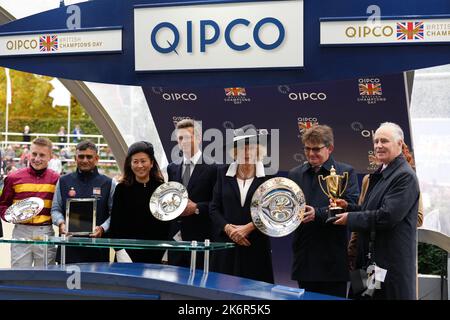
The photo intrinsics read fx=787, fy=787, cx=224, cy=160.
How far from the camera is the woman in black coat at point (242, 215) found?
572 cm

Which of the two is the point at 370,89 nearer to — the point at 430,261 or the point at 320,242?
the point at 320,242

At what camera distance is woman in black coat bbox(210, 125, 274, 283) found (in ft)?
18.8

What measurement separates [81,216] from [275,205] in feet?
4.59

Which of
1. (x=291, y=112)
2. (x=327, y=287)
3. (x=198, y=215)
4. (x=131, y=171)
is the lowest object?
(x=327, y=287)

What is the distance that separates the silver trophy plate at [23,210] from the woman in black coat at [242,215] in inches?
51.3

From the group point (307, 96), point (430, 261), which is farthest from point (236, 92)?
point (430, 261)

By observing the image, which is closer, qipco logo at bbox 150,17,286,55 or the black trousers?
the black trousers

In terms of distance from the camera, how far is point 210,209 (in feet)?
19.3

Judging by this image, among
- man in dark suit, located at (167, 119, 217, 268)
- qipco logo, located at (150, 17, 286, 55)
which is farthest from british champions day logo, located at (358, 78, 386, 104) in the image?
man in dark suit, located at (167, 119, 217, 268)

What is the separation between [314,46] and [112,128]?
3888 millimetres

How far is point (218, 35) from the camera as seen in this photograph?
19.3 ft

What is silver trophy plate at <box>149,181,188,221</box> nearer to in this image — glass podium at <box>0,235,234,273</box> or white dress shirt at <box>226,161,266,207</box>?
white dress shirt at <box>226,161,266,207</box>

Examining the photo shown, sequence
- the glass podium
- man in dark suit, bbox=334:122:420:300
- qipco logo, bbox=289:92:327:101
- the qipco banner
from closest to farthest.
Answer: the glass podium, man in dark suit, bbox=334:122:420:300, the qipco banner, qipco logo, bbox=289:92:327:101

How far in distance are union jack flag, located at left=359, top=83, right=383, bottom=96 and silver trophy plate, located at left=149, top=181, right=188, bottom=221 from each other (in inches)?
88.2
